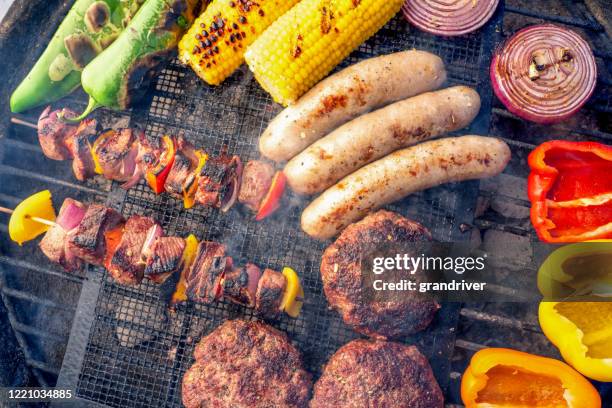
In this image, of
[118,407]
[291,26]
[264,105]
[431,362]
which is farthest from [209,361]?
[291,26]

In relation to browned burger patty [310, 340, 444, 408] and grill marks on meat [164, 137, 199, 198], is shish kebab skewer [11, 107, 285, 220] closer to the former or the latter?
grill marks on meat [164, 137, 199, 198]

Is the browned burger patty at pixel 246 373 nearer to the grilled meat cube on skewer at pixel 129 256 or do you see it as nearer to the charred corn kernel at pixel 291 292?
the charred corn kernel at pixel 291 292

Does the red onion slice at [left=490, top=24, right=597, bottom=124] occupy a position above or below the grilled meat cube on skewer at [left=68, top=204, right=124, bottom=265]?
above

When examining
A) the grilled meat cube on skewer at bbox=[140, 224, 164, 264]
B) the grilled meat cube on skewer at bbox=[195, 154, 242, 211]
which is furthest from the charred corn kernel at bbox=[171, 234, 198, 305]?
the grilled meat cube on skewer at bbox=[195, 154, 242, 211]

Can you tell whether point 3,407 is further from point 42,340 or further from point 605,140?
point 605,140

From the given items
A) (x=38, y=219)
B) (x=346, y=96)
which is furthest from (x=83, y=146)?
(x=346, y=96)

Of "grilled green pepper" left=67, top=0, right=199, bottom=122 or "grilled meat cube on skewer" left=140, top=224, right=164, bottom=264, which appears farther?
"grilled green pepper" left=67, top=0, right=199, bottom=122
